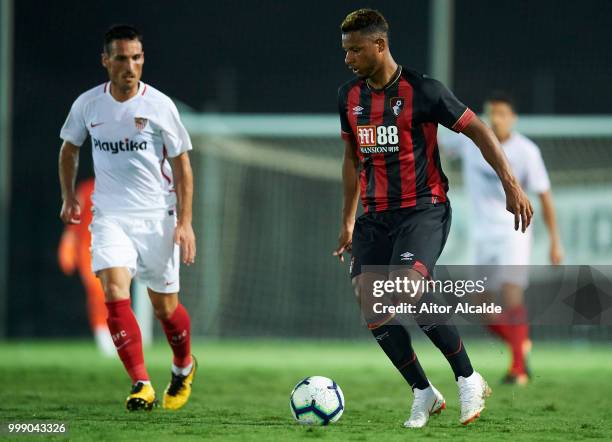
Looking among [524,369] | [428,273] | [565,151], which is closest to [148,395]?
[428,273]

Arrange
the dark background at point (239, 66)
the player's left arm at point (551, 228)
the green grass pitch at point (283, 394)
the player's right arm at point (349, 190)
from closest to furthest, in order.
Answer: the green grass pitch at point (283, 394) → the player's right arm at point (349, 190) → the player's left arm at point (551, 228) → the dark background at point (239, 66)

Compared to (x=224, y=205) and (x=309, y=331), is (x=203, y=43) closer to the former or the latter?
(x=224, y=205)

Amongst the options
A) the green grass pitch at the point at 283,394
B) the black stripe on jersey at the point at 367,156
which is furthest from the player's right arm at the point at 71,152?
the black stripe on jersey at the point at 367,156

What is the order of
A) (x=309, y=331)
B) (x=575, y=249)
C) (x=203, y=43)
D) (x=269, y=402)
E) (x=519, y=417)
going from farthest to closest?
1. (x=203, y=43)
2. (x=309, y=331)
3. (x=575, y=249)
4. (x=269, y=402)
5. (x=519, y=417)

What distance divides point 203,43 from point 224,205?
15.4 feet

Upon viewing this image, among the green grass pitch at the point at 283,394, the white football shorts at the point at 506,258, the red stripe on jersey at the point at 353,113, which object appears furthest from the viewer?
the white football shorts at the point at 506,258

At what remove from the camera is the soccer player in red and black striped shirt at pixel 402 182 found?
573cm

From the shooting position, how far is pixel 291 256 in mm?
13500

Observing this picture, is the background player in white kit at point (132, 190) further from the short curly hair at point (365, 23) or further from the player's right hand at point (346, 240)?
the short curly hair at point (365, 23)

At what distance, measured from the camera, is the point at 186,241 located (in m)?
6.59

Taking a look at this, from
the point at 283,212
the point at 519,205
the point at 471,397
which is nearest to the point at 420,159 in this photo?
the point at 519,205

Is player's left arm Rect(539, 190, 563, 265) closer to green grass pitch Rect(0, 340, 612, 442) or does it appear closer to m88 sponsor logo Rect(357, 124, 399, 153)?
green grass pitch Rect(0, 340, 612, 442)

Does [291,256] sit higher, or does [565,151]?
[565,151]

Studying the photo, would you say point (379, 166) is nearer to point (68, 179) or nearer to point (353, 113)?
point (353, 113)
